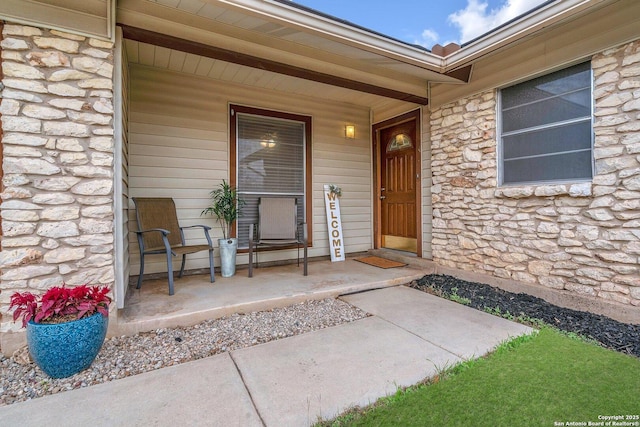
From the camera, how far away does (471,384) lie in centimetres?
170

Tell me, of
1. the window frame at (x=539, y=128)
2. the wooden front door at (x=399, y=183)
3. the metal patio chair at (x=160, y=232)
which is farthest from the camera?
the wooden front door at (x=399, y=183)

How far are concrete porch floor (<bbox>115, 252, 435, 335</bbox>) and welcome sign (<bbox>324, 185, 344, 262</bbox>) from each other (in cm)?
39

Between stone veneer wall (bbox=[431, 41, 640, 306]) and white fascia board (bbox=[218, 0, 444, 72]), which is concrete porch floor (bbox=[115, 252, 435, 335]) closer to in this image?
stone veneer wall (bbox=[431, 41, 640, 306])

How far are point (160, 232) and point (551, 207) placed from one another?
3960 mm

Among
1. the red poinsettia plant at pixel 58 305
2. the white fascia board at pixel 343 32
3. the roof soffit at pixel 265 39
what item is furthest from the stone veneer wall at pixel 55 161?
→ the white fascia board at pixel 343 32

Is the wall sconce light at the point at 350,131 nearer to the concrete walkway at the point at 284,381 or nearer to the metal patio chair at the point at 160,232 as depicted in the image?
the metal patio chair at the point at 160,232

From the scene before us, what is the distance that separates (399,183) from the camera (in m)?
4.96

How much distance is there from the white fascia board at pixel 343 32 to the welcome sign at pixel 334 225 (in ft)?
7.19

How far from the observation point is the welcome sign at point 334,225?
15.9 ft

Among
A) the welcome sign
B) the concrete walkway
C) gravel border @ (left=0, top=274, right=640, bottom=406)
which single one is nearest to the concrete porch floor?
gravel border @ (left=0, top=274, right=640, bottom=406)

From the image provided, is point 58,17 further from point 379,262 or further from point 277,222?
point 379,262

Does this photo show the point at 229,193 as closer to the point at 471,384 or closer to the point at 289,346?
the point at 289,346

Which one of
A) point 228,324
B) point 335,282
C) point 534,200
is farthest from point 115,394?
point 534,200

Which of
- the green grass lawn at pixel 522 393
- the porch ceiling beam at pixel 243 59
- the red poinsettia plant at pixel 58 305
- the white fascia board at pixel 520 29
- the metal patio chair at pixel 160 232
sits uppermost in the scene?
the white fascia board at pixel 520 29
